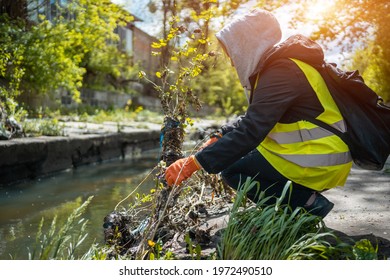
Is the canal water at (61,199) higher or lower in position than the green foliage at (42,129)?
lower

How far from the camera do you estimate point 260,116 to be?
2.41m

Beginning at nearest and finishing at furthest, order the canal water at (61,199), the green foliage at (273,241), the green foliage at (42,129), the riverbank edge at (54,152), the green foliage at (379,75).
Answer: the green foliage at (273,241)
the canal water at (61,199)
the riverbank edge at (54,152)
the green foliage at (42,129)
the green foliage at (379,75)

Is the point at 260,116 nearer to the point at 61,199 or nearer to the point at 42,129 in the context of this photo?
the point at 61,199

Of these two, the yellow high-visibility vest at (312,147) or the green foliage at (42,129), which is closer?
the yellow high-visibility vest at (312,147)

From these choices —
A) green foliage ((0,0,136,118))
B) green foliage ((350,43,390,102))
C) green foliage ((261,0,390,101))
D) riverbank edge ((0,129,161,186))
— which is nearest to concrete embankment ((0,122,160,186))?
riverbank edge ((0,129,161,186))

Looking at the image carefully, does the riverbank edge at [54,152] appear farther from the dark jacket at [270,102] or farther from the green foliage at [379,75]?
the green foliage at [379,75]

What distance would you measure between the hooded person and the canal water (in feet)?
3.48

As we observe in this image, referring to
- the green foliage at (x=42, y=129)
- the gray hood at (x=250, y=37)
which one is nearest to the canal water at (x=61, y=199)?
the green foliage at (x=42, y=129)

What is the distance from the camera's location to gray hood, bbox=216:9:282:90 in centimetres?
255

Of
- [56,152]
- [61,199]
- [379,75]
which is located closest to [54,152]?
[56,152]

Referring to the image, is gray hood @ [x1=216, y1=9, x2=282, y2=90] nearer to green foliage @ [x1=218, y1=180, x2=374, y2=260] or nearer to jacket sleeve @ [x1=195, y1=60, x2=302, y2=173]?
jacket sleeve @ [x1=195, y1=60, x2=302, y2=173]

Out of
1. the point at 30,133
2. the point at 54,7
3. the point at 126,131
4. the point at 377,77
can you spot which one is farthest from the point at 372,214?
the point at 54,7

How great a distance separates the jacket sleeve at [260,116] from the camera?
2412mm

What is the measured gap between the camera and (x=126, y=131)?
945 centimetres
